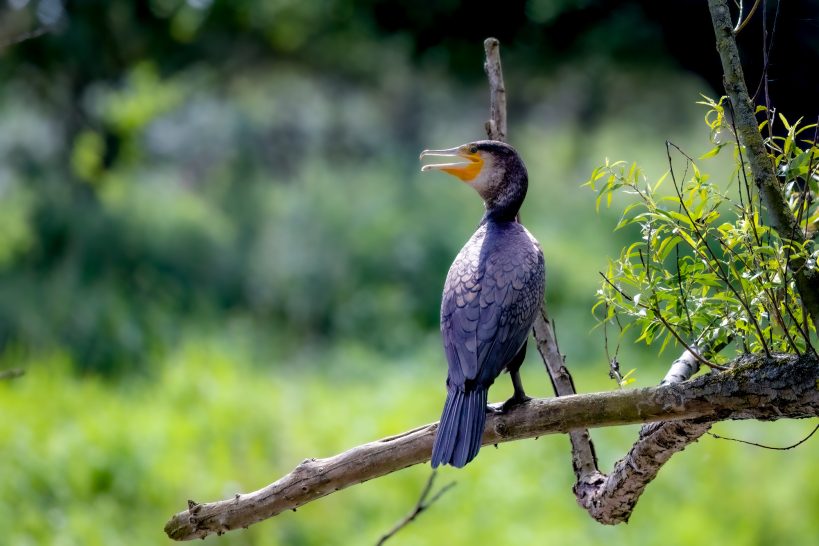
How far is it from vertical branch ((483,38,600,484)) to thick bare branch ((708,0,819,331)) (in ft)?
2.56

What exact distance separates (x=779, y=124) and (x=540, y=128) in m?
Result: 11.3

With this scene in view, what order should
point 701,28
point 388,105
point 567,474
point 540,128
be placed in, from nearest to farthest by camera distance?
point 701,28, point 567,474, point 388,105, point 540,128

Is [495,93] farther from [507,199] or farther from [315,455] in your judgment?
[315,455]

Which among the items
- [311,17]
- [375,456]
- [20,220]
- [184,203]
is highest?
[311,17]

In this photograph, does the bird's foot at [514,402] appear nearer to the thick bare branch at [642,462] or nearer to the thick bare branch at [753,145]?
the thick bare branch at [642,462]

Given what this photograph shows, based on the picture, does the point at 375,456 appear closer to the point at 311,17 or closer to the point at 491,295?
the point at 491,295

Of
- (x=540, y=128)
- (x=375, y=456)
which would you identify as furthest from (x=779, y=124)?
(x=540, y=128)

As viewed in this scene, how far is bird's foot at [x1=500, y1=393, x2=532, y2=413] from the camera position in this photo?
7.12 ft

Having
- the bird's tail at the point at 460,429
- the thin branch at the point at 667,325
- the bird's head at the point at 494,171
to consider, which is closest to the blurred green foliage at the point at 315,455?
the bird's head at the point at 494,171

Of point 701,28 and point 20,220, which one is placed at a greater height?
point 20,220

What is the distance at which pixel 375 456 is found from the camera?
2.12 metres

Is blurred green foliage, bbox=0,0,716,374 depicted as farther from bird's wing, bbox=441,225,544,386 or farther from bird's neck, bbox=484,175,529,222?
bird's wing, bbox=441,225,544,386

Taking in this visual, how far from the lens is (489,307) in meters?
2.42

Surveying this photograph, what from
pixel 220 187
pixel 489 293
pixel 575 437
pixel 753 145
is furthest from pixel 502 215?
pixel 220 187
